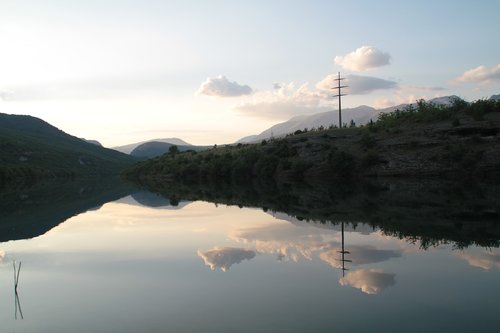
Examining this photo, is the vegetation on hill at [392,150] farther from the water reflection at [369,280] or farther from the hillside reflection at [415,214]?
the water reflection at [369,280]

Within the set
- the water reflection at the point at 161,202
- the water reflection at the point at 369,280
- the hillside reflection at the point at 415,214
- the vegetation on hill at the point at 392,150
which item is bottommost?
the water reflection at the point at 161,202

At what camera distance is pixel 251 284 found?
41.2ft

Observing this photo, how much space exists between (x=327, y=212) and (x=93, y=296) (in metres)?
20.0

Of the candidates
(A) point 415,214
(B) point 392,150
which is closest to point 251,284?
(A) point 415,214

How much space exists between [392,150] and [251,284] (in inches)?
2398

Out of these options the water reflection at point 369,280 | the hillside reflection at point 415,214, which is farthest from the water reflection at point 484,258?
the water reflection at point 369,280

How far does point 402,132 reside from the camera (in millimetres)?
72000

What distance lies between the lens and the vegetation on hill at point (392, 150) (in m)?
61.9

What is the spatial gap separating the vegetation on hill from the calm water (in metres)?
46.0

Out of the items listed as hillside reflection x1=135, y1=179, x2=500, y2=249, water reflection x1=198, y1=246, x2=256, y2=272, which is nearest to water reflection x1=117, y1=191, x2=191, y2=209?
hillside reflection x1=135, y1=179, x2=500, y2=249

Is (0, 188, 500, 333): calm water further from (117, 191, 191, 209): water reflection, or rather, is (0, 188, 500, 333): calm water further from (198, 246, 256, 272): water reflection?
(117, 191, 191, 209): water reflection

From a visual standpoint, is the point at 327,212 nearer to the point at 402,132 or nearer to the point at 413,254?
the point at 413,254

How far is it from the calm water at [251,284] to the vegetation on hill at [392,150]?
151 ft

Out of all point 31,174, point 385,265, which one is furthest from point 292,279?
point 31,174
